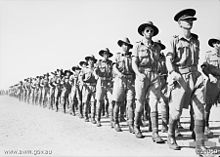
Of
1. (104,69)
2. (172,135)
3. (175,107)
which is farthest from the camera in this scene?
(104,69)

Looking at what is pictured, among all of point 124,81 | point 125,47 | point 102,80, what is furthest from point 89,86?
point 125,47

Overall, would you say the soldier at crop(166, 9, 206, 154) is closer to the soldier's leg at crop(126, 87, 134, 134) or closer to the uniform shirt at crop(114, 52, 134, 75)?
the soldier's leg at crop(126, 87, 134, 134)

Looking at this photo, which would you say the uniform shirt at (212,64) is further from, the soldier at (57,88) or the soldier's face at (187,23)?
the soldier at (57,88)

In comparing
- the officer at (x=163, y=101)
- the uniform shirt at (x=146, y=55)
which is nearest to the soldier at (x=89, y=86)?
the officer at (x=163, y=101)

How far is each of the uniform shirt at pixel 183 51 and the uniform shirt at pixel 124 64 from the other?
2.70m

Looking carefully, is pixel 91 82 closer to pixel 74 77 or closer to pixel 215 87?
pixel 74 77

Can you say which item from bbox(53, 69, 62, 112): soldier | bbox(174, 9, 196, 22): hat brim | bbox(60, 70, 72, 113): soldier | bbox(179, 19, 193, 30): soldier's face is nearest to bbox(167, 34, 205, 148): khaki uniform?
bbox(179, 19, 193, 30): soldier's face

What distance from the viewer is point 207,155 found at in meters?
5.50

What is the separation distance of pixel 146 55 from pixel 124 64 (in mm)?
1670

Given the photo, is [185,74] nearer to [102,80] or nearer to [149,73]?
[149,73]

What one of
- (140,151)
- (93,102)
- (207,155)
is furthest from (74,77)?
(207,155)

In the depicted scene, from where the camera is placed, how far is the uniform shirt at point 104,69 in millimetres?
10343

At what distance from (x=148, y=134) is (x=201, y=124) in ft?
9.01

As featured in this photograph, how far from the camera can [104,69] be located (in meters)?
10.4
